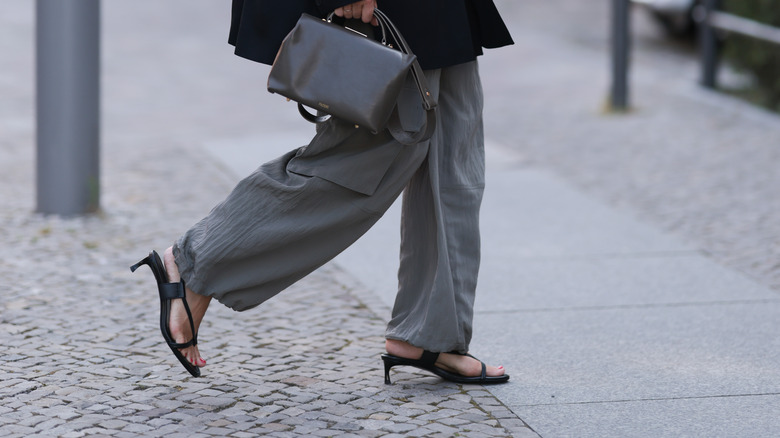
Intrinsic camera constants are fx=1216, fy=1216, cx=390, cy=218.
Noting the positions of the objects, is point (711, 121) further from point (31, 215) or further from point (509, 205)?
point (31, 215)

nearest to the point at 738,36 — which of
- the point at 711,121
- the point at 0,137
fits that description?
the point at 711,121

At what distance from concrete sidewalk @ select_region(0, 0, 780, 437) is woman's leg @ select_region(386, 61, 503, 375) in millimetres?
186

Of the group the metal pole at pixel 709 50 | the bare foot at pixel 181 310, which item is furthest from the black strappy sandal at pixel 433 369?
the metal pole at pixel 709 50

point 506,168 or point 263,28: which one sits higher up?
point 263,28

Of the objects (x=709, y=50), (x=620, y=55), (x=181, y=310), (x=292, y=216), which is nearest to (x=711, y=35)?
(x=709, y=50)

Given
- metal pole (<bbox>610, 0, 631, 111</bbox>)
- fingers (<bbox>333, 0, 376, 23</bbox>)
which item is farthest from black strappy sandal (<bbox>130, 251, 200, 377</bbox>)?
metal pole (<bbox>610, 0, 631, 111</bbox>)

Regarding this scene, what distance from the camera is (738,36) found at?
8.48 meters

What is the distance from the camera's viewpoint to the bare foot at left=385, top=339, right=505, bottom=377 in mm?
3275

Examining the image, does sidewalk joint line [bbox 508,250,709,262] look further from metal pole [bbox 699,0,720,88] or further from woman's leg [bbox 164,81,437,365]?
metal pole [bbox 699,0,720,88]

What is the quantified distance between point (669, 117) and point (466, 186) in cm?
512

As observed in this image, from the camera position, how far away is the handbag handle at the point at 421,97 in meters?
2.94

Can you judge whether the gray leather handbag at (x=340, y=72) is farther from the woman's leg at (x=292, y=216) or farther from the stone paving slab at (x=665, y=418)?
the stone paving slab at (x=665, y=418)

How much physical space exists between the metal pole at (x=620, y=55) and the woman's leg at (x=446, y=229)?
5122mm

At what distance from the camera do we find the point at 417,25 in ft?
10.0
